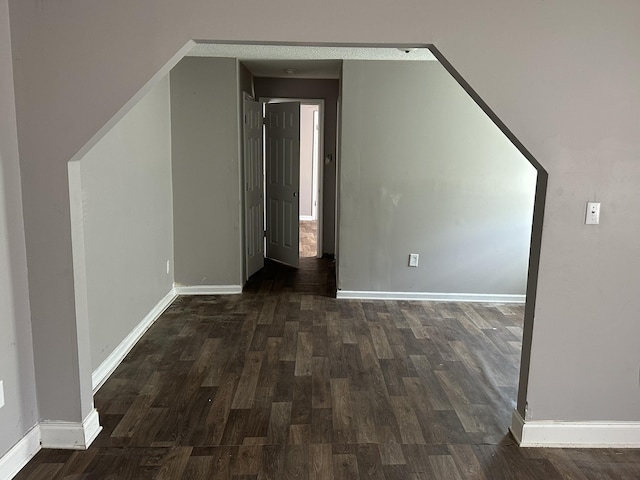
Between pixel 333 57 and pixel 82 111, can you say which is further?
pixel 333 57

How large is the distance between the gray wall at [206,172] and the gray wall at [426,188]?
107cm

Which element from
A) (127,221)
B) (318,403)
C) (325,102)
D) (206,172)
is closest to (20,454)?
(318,403)

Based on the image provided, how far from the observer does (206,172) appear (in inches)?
193

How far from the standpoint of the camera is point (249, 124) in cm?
541

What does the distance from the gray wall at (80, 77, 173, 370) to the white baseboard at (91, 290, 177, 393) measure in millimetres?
44

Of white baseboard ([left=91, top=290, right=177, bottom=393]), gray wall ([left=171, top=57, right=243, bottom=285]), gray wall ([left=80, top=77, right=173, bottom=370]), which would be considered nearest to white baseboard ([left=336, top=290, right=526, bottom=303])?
gray wall ([left=171, top=57, right=243, bottom=285])

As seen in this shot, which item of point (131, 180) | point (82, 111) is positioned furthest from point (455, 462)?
point (131, 180)

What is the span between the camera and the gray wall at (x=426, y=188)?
469 centimetres

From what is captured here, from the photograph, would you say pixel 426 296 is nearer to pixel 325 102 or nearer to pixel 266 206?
pixel 266 206

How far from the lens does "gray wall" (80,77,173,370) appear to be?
3023mm

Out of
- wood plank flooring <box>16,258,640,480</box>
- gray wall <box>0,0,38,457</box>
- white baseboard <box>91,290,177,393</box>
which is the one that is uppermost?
gray wall <box>0,0,38,457</box>

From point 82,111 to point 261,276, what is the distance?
3.72m

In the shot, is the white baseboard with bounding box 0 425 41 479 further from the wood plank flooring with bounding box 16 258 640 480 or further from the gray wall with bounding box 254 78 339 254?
the gray wall with bounding box 254 78 339 254

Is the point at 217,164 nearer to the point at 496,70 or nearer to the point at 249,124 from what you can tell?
the point at 249,124
